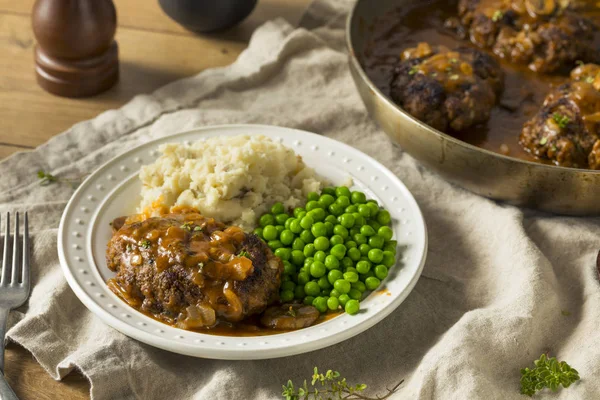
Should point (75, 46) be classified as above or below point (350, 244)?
above

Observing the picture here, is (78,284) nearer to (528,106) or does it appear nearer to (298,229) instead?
(298,229)

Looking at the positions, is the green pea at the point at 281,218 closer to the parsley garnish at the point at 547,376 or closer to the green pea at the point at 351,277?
the green pea at the point at 351,277

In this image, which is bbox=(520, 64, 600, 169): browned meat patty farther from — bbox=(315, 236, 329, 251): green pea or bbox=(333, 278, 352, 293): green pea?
bbox=(333, 278, 352, 293): green pea

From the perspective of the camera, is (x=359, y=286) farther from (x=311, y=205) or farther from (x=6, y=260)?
(x=6, y=260)

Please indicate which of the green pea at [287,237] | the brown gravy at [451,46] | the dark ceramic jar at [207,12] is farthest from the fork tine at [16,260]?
the brown gravy at [451,46]

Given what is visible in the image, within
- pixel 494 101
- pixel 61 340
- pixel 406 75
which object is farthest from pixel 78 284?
pixel 494 101

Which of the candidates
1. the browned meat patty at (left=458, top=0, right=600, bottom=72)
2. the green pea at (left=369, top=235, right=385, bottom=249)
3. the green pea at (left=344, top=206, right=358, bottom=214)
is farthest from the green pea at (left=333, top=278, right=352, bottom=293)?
the browned meat patty at (left=458, top=0, right=600, bottom=72)

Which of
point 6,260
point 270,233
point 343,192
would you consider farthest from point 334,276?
point 6,260
